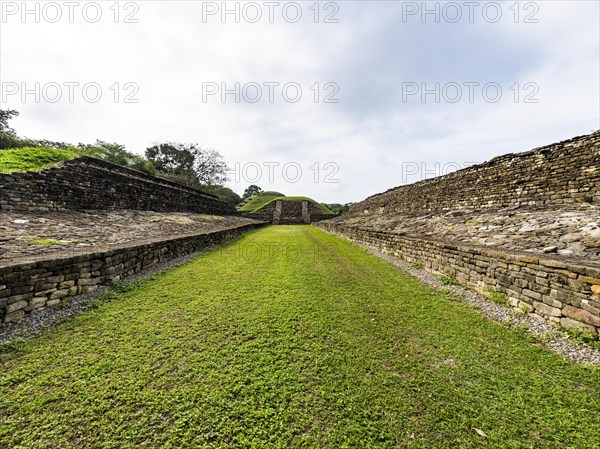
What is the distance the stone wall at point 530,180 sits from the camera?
18.6 ft

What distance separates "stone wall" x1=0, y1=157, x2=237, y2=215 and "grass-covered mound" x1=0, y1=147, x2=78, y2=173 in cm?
71

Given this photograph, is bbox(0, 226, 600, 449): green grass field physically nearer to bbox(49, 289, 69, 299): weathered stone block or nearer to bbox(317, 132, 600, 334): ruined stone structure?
bbox(49, 289, 69, 299): weathered stone block

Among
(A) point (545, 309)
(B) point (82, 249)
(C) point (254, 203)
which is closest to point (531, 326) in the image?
(A) point (545, 309)

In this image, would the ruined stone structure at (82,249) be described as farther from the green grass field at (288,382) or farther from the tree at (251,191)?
the tree at (251,191)

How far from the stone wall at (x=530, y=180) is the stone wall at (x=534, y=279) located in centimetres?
401

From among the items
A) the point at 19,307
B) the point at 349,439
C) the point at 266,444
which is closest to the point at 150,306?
the point at 19,307

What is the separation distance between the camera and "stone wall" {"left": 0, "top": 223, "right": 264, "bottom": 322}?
2.83 m

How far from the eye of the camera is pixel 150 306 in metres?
3.49

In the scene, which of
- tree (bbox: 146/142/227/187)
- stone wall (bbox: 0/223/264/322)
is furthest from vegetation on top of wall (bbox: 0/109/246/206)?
stone wall (bbox: 0/223/264/322)

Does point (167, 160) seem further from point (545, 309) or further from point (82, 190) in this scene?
point (545, 309)

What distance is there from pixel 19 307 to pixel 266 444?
12.6ft

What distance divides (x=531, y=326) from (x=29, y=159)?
14.9 metres

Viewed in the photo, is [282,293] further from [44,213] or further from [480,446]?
[44,213]

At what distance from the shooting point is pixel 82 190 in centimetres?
787
